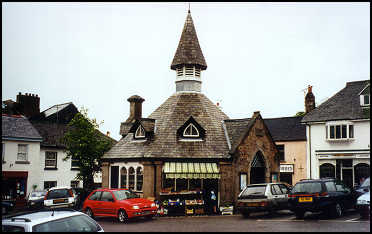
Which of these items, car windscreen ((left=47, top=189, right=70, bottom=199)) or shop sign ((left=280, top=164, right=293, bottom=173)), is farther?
shop sign ((left=280, top=164, right=293, bottom=173))

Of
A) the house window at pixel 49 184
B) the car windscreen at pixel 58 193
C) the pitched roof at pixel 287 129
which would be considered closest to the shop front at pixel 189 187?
the car windscreen at pixel 58 193

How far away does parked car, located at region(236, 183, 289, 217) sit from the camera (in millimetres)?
20408

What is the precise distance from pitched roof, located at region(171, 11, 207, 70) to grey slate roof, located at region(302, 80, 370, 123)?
12405 mm

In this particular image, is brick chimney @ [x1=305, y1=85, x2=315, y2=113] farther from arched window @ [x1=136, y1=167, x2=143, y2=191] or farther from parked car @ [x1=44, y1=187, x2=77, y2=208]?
parked car @ [x1=44, y1=187, x2=77, y2=208]

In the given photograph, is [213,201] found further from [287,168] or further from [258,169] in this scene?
[287,168]

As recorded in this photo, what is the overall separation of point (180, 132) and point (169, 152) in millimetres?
1974

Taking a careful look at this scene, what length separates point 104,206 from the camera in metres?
21.1

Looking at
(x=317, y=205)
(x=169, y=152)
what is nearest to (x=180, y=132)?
(x=169, y=152)

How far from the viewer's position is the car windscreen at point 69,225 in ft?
28.7

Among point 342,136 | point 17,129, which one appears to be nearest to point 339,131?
point 342,136

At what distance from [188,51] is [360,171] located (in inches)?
727

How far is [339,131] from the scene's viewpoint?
116 feet

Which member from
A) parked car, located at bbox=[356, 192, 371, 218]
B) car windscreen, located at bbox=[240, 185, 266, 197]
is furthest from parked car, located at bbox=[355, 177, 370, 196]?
car windscreen, located at bbox=[240, 185, 266, 197]

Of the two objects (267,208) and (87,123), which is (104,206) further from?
(87,123)
